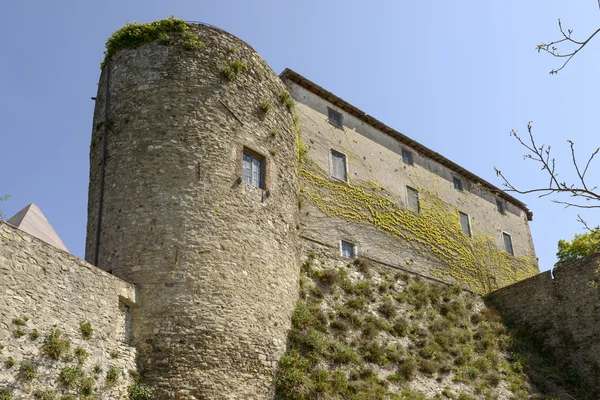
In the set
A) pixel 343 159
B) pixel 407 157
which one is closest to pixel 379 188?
pixel 343 159

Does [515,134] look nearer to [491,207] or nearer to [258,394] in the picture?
[258,394]

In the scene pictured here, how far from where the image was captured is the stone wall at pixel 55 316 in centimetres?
1073

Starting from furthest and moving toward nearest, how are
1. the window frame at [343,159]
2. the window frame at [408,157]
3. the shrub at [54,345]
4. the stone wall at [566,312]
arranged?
the window frame at [408,157], the window frame at [343,159], the stone wall at [566,312], the shrub at [54,345]

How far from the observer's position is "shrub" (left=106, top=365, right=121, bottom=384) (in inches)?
485

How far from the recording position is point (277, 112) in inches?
715

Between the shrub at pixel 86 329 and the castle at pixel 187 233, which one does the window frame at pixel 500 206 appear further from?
the shrub at pixel 86 329

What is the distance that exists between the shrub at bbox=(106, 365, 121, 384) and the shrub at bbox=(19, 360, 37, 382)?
1757 mm

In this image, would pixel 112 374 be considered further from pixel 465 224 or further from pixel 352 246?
pixel 465 224

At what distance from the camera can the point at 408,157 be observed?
26953mm

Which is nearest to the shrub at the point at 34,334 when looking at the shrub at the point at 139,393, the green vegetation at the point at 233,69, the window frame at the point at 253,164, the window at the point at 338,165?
the shrub at the point at 139,393

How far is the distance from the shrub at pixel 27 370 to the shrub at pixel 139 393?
2305 millimetres

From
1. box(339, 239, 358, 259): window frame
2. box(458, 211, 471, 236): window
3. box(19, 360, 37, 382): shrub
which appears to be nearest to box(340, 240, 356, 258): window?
box(339, 239, 358, 259): window frame

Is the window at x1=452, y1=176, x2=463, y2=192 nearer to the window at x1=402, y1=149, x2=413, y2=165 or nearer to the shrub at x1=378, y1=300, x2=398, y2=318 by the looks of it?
the window at x1=402, y1=149, x2=413, y2=165

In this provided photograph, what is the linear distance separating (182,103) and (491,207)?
19.3 metres
